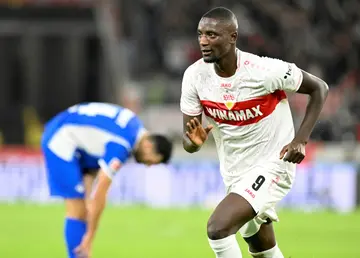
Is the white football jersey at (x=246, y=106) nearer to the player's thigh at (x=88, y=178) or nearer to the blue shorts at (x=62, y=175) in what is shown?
the blue shorts at (x=62, y=175)

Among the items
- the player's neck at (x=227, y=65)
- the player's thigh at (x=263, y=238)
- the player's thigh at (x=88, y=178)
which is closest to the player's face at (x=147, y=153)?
A: the player's thigh at (x=88, y=178)

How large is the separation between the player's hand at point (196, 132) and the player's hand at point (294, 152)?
0.58 meters

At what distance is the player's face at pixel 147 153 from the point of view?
28.8 feet

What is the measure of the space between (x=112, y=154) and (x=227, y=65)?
6.43 feet

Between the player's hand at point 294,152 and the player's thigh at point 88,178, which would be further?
the player's thigh at point 88,178

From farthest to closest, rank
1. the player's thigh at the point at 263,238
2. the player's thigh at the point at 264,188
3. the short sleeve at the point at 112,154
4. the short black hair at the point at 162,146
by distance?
1. the short black hair at the point at 162,146
2. the short sleeve at the point at 112,154
3. the player's thigh at the point at 263,238
4. the player's thigh at the point at 264,188

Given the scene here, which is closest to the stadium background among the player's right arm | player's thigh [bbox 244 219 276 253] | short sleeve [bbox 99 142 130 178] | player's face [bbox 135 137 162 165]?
player's face [bbox 135 137 162 165]

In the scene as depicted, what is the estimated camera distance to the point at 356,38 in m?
20.5

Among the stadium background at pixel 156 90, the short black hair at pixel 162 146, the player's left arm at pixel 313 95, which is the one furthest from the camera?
the stadium background at pixel 156 90

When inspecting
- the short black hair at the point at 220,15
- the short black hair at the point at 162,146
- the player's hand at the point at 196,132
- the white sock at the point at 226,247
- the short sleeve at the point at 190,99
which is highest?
the short black hair at the point at 220,15

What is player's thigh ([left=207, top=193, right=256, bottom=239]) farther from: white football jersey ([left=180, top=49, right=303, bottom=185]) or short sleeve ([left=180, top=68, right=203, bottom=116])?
short sleeve ([left=180, top=68, right=203, bottom=116])

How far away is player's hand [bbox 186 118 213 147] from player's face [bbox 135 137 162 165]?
190 cm

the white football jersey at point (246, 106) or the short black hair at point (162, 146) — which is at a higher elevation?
the white football jersey at point (246, 106)

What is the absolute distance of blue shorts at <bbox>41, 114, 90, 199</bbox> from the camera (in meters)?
8.80
